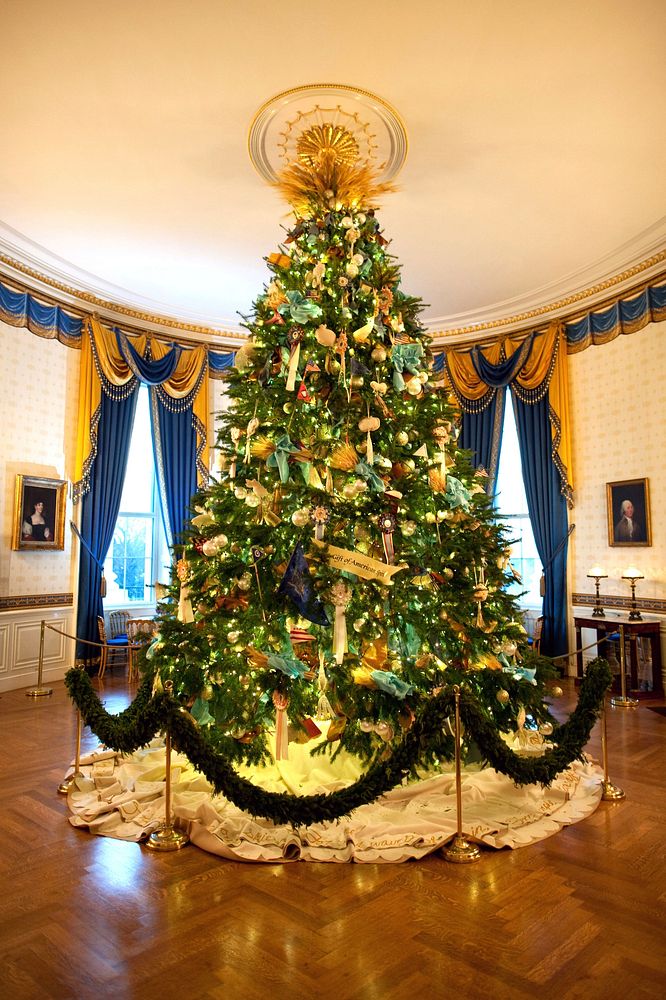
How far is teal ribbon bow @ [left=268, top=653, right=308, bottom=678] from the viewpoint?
4.07 meters

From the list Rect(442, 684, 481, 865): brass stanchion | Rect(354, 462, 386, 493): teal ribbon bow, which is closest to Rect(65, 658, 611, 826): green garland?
Rect(442, 684, 481, 865): brass stanchion

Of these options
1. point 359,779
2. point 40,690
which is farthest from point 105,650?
point 359,779

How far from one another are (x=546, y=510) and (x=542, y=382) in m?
1.83

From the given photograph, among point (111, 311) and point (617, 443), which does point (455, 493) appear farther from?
point (111, 311)

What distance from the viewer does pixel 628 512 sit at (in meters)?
8.52

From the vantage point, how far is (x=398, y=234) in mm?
7844

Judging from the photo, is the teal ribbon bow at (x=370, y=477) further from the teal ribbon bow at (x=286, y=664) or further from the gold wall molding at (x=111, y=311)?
the gold wall molding at (x=111, y=311)

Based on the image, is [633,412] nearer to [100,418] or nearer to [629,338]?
[629,338]

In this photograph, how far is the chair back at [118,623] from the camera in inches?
375

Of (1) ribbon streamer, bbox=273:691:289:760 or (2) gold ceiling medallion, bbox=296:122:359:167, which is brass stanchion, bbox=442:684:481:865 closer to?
(1) ribbon streamer, bbox=273:691:289:760

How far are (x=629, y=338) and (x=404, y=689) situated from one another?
6515mm

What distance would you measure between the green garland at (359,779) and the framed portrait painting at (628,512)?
506cm

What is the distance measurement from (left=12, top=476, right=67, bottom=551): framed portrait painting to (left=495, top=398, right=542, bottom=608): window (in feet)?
20.5

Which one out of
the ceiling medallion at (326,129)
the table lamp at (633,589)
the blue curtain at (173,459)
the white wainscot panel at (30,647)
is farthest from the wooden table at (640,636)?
the white wainscot panel at (30,647)
